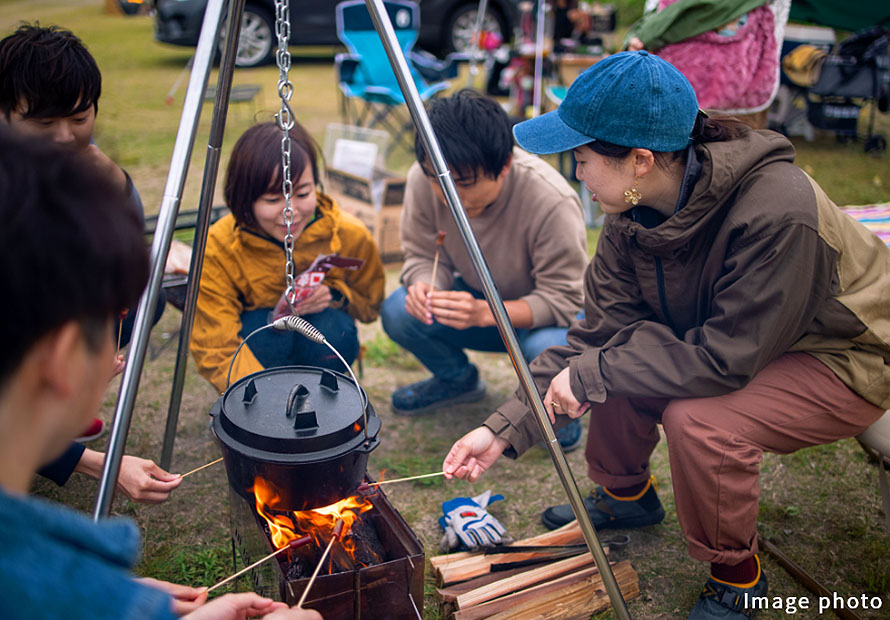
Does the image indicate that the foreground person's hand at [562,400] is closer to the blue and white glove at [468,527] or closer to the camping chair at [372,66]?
the blue and white glove at [468,527]

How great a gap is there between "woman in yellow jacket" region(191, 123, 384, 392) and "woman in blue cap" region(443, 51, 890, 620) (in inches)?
39.0

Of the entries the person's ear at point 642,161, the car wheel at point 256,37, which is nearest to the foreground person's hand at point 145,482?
the person's ear at point 642,161

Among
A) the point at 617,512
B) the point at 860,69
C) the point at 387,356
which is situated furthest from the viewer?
the point at 860,69

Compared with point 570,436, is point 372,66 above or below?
above

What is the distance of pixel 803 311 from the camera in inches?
74.4

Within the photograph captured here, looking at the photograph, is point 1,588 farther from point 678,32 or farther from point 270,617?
point 678,32

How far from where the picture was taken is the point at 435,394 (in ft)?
11.1

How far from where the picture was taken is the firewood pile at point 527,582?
213cm

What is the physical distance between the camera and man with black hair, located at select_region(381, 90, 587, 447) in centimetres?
273

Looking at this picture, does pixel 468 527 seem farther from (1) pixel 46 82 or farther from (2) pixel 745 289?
(1) pixel 46 82

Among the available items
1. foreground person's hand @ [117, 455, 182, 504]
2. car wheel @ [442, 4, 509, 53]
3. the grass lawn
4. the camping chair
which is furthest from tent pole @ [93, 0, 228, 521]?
car wheel @ [442, 4, 509, 53]

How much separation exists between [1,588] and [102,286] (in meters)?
0.39

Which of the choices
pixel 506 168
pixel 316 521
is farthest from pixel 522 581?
pixel 506 168

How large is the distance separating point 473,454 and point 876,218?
2024 mm
